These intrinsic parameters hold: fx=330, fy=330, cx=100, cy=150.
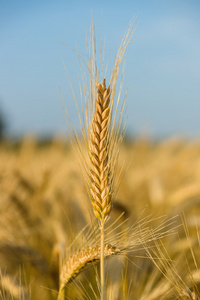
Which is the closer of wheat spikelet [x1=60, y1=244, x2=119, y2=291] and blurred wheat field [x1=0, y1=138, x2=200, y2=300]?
wheat spikelet [x1=60, y1=244, x2=119, y2=291]

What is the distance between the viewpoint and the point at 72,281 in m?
0.77

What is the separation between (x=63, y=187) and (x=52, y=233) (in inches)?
20.4

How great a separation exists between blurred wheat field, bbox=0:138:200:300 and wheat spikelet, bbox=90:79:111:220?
49mm

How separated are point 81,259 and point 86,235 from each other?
0.24ft

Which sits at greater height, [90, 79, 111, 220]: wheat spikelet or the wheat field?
[90, 79, 111, 220]: wheat spikelet

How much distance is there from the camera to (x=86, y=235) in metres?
0.78

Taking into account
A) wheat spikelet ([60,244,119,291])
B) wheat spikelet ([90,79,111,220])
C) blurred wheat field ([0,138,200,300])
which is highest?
wheat spikelet ([90,79,111,220])

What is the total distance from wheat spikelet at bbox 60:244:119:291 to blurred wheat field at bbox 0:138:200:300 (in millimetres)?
17

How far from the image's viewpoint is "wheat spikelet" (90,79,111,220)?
641mm

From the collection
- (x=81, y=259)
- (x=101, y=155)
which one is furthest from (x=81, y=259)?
(x=101, y=155)

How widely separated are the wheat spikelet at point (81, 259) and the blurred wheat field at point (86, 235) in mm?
17

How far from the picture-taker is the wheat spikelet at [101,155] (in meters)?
0.64

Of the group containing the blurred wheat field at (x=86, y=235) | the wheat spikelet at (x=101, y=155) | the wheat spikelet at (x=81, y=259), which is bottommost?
the blurred wheat field at (x=86, y=235)

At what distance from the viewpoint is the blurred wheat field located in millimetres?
823
